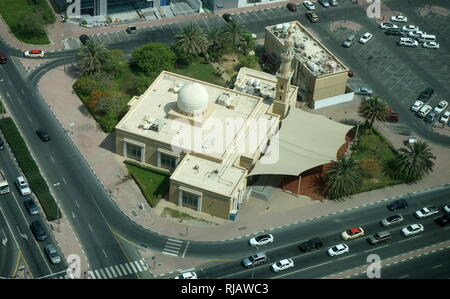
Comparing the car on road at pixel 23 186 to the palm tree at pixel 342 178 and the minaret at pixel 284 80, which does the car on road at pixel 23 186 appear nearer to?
the minaret at pixel 284 80

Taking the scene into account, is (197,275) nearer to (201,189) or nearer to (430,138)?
Answer: (201,189)

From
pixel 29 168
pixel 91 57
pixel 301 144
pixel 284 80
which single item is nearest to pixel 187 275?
pixel 301 144

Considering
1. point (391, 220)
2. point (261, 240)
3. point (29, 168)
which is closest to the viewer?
point (261, 240)

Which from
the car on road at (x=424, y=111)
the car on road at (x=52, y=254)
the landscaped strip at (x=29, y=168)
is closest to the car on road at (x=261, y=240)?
the car on road at (x=52, y=254)

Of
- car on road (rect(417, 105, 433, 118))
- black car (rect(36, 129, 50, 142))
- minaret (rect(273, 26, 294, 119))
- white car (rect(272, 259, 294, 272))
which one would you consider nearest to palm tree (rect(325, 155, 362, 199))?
minaret (rect(273, 26, 294, 119))

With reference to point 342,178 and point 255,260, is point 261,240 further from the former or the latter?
point 342,178

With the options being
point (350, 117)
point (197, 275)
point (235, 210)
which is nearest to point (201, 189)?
point (235, 210)
